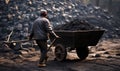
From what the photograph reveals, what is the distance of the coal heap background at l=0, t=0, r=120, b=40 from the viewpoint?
59.2 feet

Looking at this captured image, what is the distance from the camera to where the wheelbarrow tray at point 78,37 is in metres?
9.84

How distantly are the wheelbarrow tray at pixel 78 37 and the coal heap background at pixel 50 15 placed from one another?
6.89 metres

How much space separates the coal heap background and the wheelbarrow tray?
22.6 ft

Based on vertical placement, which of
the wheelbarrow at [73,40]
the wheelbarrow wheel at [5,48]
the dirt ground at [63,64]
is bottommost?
the wheelbarrow wheel at [5,48]

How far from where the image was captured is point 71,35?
9836mm

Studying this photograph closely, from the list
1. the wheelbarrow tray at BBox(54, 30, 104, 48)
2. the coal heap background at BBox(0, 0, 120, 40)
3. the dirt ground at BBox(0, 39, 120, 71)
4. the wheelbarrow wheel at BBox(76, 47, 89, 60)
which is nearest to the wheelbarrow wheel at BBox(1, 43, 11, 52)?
the dirt ground at BBox(0, 39, 120, 71)

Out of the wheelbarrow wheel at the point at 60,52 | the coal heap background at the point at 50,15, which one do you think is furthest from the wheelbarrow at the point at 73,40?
the coal heap background at the point at 50,15

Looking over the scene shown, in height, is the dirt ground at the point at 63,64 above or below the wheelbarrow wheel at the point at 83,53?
below

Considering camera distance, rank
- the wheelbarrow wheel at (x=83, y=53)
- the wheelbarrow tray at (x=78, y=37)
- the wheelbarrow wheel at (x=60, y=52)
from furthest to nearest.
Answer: the wheelbarrow wheel at (x=83, y=53), the wheelbarrow wheel at (x=60, y=52), the wheelbarrow tray at (x=78, y=37)

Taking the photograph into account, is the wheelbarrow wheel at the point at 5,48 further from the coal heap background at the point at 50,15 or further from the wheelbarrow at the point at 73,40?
the wheelbarrow at the point at 73,40

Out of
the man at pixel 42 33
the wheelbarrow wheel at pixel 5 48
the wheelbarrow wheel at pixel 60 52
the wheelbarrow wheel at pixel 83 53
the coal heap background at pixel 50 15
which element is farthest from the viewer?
the coal heap background at pixel 50 15

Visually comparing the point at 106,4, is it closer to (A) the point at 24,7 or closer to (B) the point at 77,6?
(B) the point at 77,6

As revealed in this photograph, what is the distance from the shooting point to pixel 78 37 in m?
9.88

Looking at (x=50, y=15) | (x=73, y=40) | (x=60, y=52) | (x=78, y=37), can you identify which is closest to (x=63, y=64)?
(x=60, y=52)
